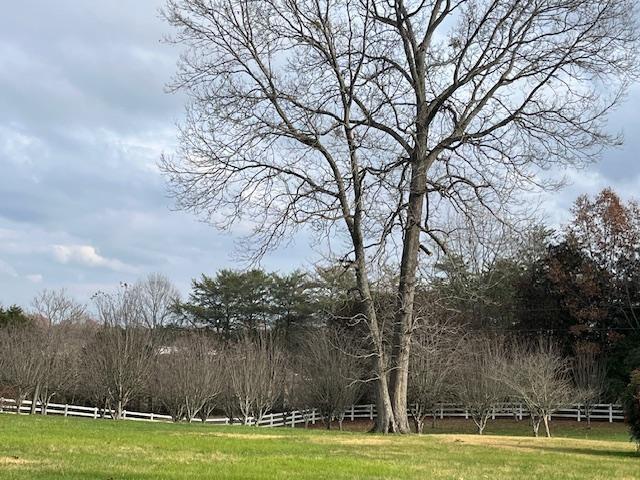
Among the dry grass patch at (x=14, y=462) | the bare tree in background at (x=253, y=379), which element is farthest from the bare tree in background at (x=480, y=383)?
the dry grass patch at (x=14, y=462)

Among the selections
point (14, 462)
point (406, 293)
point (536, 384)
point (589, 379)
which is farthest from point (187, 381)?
point (14, 462)

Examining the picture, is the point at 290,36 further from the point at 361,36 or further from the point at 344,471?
the point at 344,471

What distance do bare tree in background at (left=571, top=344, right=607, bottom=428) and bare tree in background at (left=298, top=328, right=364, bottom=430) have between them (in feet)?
35.6

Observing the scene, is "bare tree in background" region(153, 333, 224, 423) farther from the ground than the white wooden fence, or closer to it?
farther from the ground

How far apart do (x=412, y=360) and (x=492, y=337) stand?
10.8 metres

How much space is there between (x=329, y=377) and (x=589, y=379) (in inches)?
538

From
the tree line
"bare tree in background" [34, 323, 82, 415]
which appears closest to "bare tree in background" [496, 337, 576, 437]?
the tree line

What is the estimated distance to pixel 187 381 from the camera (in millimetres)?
28328

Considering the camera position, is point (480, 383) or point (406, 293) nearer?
point (406, 293)

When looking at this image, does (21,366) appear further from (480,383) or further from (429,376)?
(480,383)

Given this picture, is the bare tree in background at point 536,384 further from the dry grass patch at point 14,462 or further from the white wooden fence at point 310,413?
the dry grass patch at point 14,462

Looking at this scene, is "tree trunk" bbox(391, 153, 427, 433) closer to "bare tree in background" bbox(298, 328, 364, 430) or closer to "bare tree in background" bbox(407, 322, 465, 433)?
"bare tree in background" bbox(407, 322, 465, 433)

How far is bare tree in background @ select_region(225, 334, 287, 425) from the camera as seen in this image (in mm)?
29750

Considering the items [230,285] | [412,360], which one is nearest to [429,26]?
[412,360]
